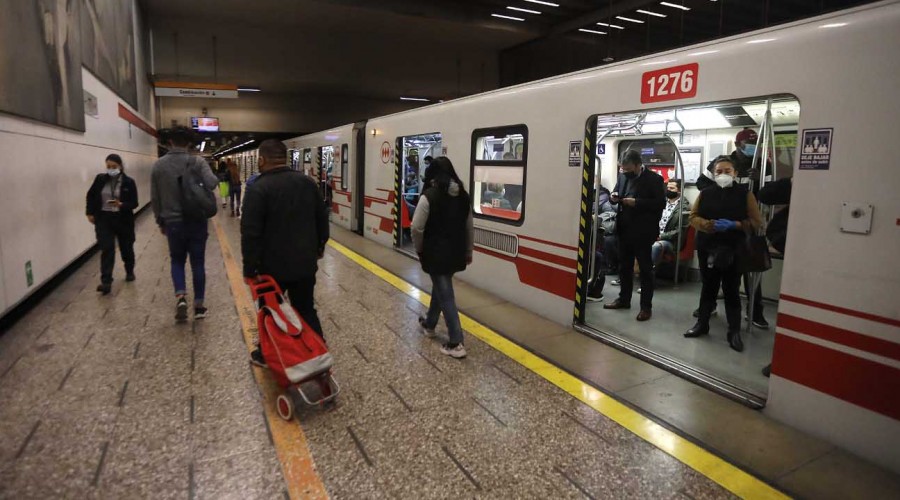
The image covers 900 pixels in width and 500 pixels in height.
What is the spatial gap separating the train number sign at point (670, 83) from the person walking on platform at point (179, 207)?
3.67 m

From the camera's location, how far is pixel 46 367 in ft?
11.8

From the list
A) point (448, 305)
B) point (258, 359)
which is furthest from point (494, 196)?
point (258, 359)

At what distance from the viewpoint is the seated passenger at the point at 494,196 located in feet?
18.7

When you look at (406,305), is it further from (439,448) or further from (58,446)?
(58,446)

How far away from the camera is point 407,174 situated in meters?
9.39

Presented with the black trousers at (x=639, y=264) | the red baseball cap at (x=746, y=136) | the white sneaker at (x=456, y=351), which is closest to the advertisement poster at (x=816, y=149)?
the black trousers at (x=639, y=264)

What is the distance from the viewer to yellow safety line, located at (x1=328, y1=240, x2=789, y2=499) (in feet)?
8.18

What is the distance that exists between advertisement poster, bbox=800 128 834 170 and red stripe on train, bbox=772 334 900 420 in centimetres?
101

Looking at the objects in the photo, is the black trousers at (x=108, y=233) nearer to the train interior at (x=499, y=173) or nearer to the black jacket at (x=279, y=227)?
the black jacket at (x=279, y=227)

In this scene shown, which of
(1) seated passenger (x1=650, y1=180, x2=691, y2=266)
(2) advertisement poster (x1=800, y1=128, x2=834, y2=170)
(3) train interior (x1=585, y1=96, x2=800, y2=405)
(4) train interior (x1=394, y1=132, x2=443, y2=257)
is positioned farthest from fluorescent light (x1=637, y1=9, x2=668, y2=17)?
(2) advertisement poster (x1=800, y1=128, x2=834, y2=170)

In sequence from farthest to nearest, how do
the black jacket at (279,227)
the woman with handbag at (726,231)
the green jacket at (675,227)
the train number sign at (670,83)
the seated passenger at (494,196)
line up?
the green jacket at (675,227), the seated passenger at (494,196), the woman with handbag at (726,231), the train number sign at (670,83), the black jacket at (279,227)

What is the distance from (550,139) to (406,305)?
7.40 feet

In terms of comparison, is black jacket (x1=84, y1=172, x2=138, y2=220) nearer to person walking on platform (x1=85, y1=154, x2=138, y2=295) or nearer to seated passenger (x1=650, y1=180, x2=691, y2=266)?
person walking on platform (x1=85, y1=154, x2=138, y2=295)

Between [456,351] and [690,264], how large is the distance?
14.2 ft
